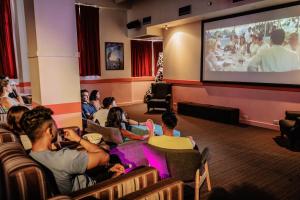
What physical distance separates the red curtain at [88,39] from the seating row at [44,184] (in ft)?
19.6

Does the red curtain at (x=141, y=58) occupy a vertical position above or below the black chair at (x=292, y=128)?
above

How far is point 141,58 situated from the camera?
9.27m

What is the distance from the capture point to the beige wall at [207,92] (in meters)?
5.28

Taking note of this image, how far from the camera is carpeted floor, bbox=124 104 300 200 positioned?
289cm

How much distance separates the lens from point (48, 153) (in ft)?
5.16

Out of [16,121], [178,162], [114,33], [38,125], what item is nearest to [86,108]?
[16,121]

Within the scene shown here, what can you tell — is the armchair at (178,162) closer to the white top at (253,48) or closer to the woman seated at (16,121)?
the woman seated at (16,121)

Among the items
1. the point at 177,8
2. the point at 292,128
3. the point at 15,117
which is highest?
the point at 177,8

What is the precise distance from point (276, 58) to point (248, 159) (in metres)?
2.62

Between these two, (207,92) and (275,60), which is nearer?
(275,60)

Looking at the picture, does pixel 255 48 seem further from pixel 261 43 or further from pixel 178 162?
pixel 178 162

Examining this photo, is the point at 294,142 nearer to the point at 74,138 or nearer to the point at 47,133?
the point at 74,138

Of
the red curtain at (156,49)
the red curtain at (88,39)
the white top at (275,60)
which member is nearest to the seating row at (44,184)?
the white top at (275,60)

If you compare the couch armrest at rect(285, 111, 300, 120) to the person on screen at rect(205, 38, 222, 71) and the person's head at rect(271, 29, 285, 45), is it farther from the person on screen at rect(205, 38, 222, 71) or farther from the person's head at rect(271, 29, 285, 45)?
the person on screen at rect(205, 38, 222, 71)
